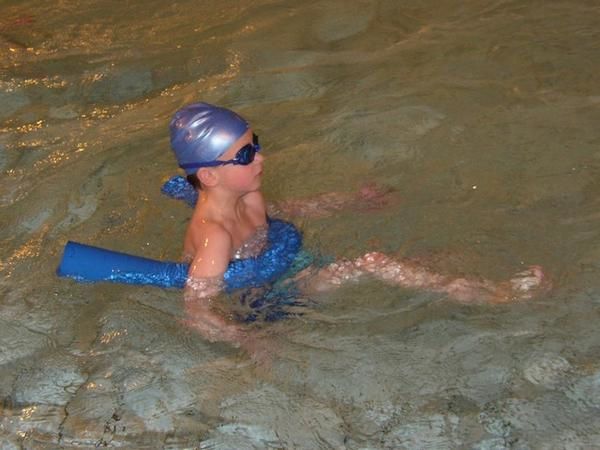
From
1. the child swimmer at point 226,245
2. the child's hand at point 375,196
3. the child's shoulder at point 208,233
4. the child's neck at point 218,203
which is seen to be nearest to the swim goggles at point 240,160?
the child swimmer at point 226,245

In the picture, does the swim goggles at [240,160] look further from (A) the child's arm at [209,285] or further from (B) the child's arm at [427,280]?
(B) the child's arm at [427,280]

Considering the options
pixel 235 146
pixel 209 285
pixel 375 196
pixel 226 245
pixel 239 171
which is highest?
pixel 235 146

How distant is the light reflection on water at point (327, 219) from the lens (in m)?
3.61

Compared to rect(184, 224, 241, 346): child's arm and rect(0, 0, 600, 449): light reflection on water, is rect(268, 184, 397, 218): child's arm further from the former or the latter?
rect(184, 224, 241, 346): child's arm

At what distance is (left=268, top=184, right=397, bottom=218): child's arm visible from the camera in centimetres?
492

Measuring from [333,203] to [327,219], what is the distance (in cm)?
15

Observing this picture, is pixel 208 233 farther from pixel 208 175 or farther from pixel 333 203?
pixel 333 203

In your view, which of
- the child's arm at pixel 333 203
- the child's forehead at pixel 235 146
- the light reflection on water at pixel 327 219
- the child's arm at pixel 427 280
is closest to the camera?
the light reflection on water at pixel 327 219

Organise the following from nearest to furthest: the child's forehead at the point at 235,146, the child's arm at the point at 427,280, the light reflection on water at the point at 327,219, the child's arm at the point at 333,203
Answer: the light reflection on water at the point at 327,219 < the child's arm at the point at 427,280 < the child's forehead at the point at 235,146 < the child's arm at the point at 333,203

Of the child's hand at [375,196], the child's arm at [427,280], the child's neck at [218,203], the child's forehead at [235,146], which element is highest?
the child's forehead at [235,146]

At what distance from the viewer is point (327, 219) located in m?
4.86

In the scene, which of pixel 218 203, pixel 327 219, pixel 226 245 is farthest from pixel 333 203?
pixel 226 245

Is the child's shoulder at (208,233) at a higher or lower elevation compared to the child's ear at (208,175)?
lower

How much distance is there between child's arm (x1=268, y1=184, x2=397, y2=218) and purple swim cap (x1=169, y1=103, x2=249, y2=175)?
0.78 m
